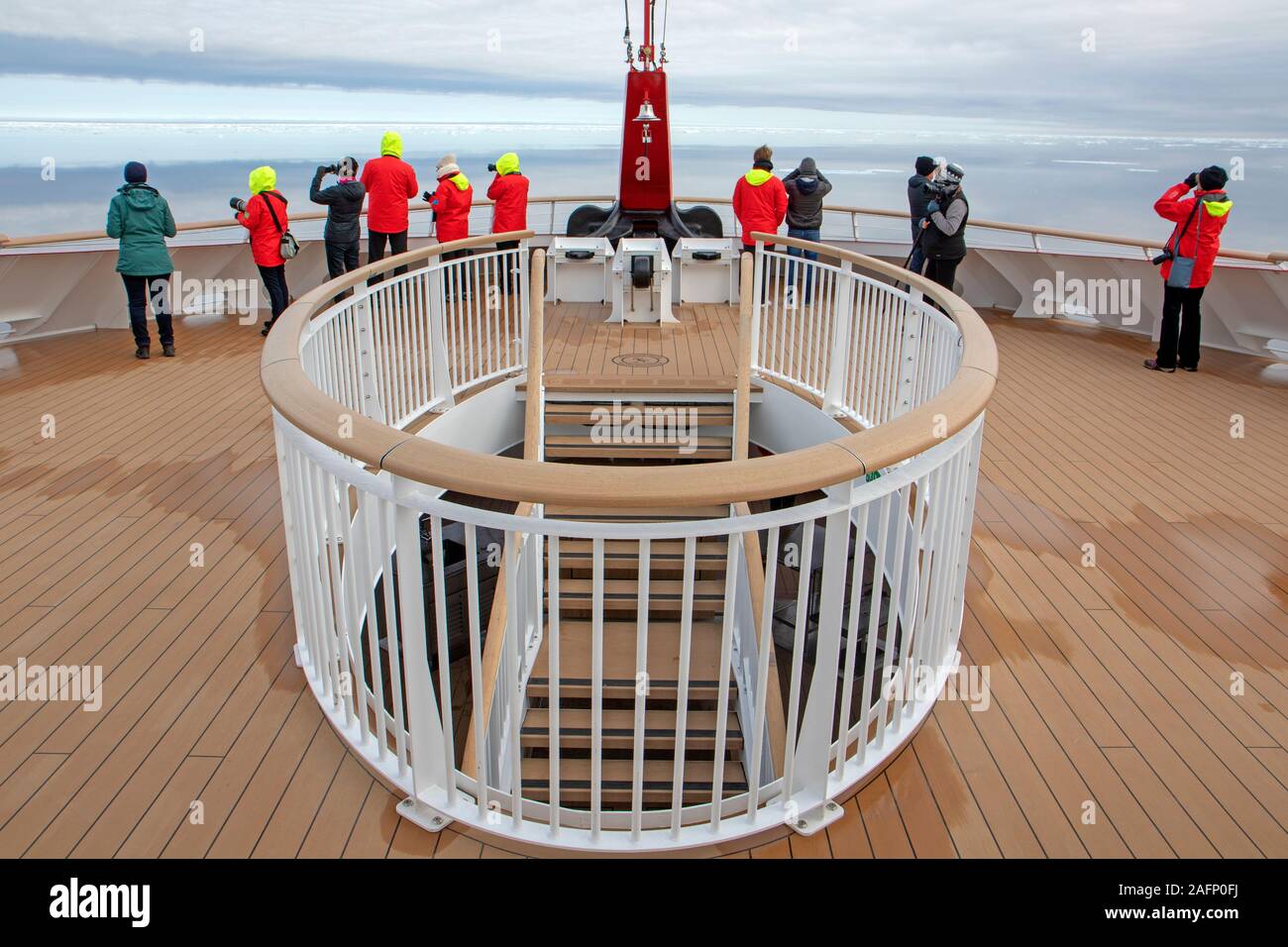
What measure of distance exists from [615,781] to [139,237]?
6.57 meters

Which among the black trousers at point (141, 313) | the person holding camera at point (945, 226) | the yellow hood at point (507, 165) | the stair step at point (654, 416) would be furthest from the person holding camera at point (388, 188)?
the person holding camera at point (945, 226)

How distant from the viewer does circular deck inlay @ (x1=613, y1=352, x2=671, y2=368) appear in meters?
8.05

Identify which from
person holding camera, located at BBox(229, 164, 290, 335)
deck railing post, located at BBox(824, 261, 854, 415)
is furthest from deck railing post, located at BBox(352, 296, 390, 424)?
person holding camera, located at BBox(229, 164, 290, 335)

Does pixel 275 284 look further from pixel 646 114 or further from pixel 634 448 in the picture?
pixel 646 114

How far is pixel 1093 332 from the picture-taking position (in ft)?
32.8

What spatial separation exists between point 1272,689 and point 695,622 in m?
4.00

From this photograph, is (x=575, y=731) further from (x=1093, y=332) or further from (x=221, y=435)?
(x=1093, y=332)

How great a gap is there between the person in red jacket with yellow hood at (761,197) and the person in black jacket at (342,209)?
4.04m

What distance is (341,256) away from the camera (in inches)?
373

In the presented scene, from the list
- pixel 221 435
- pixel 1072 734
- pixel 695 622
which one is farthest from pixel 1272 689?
pixel 221 435

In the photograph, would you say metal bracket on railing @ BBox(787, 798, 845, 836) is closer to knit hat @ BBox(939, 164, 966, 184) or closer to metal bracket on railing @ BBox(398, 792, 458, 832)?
metal bracket on railing @ BBox(398, 792, 458, 832)

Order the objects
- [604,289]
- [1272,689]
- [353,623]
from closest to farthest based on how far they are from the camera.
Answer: [353,623], [1272,689], [604,289]

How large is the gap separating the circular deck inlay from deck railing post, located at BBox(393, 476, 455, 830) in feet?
18.1

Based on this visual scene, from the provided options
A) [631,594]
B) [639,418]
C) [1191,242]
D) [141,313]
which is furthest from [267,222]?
[1191,242]
